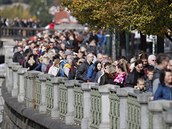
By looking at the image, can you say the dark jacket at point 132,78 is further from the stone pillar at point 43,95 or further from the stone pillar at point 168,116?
the stone pillar at point 43,95

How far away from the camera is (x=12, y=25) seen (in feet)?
295

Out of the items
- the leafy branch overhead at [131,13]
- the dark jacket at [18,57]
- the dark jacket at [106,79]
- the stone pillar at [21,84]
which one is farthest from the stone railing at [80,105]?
the leafy branch overhead at [131,13]

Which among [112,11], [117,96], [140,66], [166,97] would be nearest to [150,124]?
[166,97]

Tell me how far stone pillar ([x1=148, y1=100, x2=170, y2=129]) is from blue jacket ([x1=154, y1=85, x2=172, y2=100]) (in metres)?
0.65

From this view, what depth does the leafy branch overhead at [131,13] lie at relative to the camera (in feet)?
96.0

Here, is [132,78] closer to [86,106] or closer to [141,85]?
[141,85]

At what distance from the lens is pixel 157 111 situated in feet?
49.6

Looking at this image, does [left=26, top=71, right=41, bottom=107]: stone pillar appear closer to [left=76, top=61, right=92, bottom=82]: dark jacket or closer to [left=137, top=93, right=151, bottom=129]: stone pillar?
[left=76, top=61, right=92, bottom=82]: dark jacket

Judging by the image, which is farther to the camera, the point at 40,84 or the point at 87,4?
the point at 87,4

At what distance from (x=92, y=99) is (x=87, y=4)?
18.5 metres

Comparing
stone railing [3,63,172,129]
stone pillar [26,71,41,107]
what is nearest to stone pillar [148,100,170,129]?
stone railing [3,63,172,129]

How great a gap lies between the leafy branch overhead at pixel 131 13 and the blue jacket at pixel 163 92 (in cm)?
1142

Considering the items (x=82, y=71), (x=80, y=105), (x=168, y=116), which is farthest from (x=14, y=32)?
(x=168, y=116)

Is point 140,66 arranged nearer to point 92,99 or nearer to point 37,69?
point 92,99
